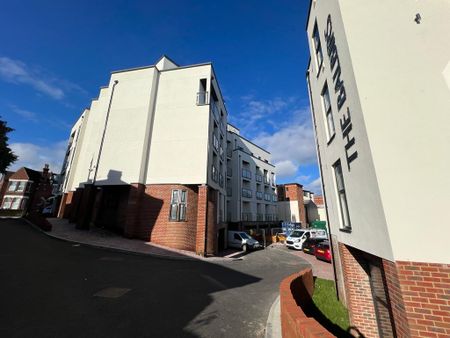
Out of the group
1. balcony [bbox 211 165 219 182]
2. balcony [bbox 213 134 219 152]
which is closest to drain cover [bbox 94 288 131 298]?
balcony [bbox 211 165 219 182]

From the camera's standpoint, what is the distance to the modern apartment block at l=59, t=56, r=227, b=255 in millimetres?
15930

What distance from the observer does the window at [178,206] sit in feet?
51.8

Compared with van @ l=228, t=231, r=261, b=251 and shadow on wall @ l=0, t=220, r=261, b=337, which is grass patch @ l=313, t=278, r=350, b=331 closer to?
shadow on wall @ l=0, t=220, r=261, b=337

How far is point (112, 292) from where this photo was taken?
6242 millimetres

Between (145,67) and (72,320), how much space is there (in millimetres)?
20240

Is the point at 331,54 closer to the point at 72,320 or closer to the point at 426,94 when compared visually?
the point at 426,94

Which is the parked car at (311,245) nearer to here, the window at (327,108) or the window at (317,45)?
the window at (327,108)

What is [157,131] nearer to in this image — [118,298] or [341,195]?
[118,298]

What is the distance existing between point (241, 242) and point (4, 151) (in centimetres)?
2715

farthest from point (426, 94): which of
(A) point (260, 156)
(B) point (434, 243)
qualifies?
(A) point (260, 156)

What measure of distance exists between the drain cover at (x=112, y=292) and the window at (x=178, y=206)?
9231 millimetres

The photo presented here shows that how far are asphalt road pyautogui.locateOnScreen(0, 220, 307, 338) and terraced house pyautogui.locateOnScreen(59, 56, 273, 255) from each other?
18.6 ft

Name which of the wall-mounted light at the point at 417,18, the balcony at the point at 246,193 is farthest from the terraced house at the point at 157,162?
the balcony at the point at 246,193

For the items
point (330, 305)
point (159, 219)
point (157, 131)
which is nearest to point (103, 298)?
point (330, 305)
